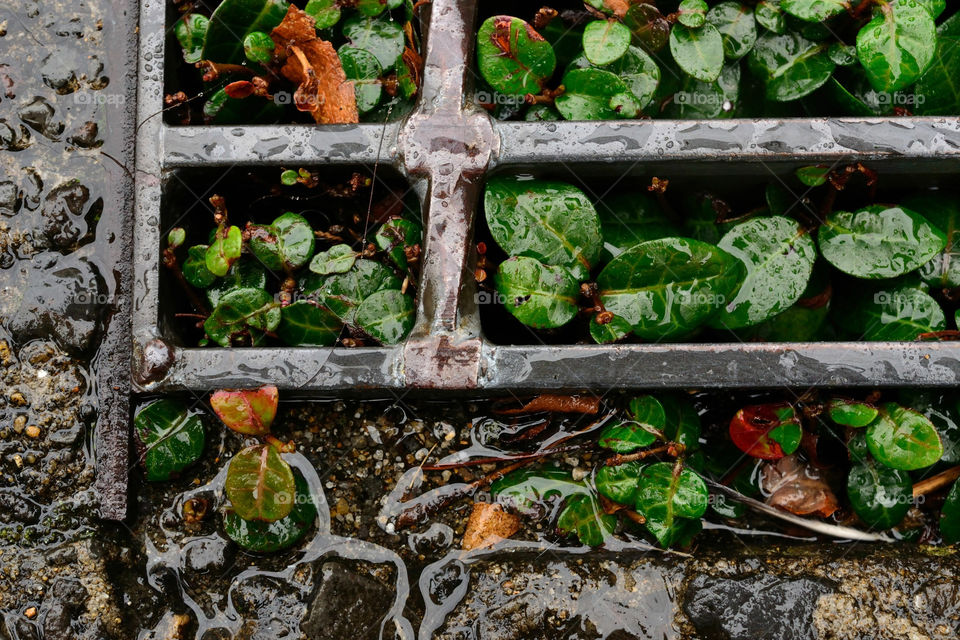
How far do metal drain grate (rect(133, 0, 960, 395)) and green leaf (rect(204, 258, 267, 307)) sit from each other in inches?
6.7

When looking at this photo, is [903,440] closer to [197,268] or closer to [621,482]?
[621,482]

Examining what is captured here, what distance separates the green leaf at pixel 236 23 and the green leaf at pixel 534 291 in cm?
99

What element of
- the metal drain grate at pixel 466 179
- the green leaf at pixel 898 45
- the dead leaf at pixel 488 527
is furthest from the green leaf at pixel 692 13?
the dead leaf at pixel 488 527

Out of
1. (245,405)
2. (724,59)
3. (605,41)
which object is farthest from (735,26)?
(245,405)

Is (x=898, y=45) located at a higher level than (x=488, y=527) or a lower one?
higher

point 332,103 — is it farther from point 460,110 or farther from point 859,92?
point 859,92

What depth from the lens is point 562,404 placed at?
228 centimetres

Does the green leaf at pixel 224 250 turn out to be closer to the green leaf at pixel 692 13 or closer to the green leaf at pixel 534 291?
the green leaf at pixel 534 291

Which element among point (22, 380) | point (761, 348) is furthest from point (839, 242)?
point (22, 380)

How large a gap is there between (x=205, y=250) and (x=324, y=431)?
0.63 meters

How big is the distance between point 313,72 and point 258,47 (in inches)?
6.4

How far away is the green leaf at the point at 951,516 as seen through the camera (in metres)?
2.21

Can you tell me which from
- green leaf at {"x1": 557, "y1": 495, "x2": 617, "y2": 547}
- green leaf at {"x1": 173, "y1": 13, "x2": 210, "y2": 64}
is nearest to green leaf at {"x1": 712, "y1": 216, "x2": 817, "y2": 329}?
green leaf at {"x1": 557, "y1": 495, "x2": 617, "y2": 547}

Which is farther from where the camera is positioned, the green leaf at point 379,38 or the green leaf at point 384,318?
the green leaf at point 379,38
